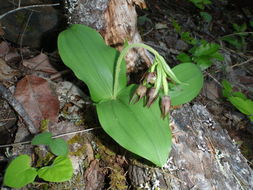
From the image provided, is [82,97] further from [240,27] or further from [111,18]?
[240,27]

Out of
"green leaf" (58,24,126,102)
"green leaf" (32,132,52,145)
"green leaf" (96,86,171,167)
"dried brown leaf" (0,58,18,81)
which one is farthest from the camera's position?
"dried brown leaf" (0,58,18,81)

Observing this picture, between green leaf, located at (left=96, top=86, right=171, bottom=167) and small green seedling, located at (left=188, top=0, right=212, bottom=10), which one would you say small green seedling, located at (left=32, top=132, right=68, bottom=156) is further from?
small green seedling, located at (left=188, top=0, right=212, bottom=10)

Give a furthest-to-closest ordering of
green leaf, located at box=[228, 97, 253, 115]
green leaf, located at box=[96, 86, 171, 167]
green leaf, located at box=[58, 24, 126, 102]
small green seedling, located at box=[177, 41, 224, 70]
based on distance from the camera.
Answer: small green seedling, located at box=[177, 41, 224, 70]
green leaf, located at box=[228, 97, 253, 115]
green leaf, located at box=[58, 24, 126, 102]
green leaf, located at box=[96, 86, 171, 167]

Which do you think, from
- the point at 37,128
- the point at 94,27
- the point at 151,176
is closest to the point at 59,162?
the point at 37,128

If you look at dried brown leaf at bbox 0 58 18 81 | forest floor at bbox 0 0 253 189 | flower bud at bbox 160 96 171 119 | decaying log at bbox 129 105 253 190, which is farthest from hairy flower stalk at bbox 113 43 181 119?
dried brown leaf at bbox 0 58 18 81

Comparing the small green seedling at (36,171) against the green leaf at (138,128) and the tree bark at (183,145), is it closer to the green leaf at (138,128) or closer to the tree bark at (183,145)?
the green leaf at (138,128)

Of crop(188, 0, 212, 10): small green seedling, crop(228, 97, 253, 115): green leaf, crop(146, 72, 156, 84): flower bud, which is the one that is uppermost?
crop(146, 72, 156, 84): flower bud

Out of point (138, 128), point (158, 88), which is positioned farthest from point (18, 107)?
point (158, 88)

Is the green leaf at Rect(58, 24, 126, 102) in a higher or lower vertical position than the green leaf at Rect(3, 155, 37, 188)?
higher
